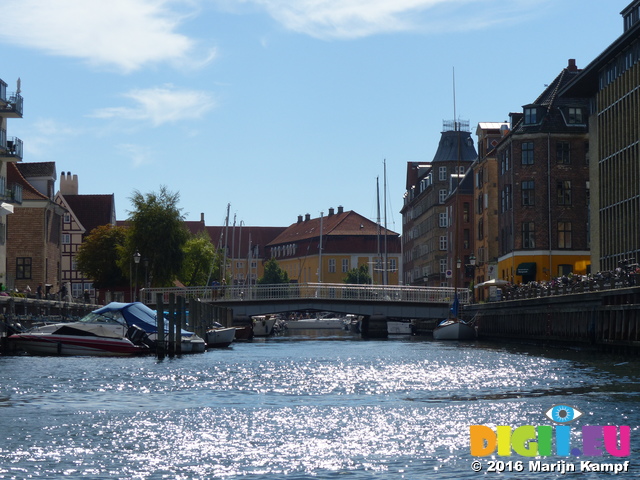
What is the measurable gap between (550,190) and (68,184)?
68508mm

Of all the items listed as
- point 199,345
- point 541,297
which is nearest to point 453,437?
point 199,345

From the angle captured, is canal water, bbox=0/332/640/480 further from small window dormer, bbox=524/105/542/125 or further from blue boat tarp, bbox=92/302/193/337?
small window dormer, bbox=524/105/542/125

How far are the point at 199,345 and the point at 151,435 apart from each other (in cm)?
3531

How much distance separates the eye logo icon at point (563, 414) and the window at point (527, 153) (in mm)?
64485

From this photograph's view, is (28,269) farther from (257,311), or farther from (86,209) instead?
(86,209)

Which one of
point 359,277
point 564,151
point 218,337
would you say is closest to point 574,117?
point 564,151

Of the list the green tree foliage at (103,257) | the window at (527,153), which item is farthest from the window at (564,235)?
the green tree foliage at (103,257)

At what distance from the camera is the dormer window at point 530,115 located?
91.9m

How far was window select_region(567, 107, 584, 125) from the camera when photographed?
91875 mm

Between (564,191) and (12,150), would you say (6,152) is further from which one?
(564,191)

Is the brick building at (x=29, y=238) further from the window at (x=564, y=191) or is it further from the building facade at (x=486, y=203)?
the window at (x=564, y=191)

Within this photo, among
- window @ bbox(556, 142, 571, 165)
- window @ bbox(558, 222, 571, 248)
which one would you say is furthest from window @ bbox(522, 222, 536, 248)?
window @ bbox(556, 142, 571, 165)

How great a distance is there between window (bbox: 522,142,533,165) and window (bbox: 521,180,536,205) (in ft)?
4.85

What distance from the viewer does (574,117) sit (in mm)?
92062
